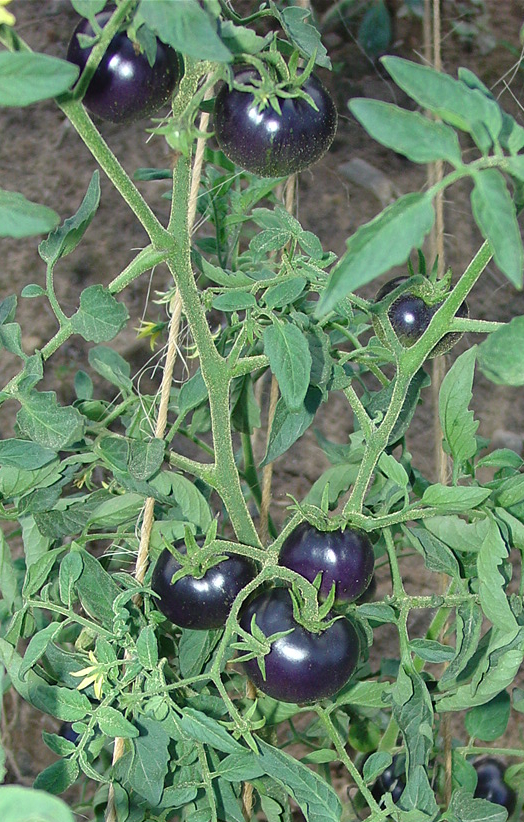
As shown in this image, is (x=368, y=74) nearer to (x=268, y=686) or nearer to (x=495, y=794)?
(x=495, y=794)

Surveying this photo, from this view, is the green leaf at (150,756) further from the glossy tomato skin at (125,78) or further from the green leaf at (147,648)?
the glossy tomato skin at (125,78)

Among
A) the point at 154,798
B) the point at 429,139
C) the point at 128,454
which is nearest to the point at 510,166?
the point at 429,139

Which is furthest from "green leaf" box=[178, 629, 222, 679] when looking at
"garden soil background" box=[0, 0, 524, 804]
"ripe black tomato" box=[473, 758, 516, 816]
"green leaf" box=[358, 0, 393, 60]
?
"green leaf" box=[358, 0, 393, 60]

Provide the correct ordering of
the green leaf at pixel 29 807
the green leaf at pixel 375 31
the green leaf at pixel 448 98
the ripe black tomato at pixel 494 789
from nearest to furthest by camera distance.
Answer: the green leaf at pixel 29 807, the green leaf at pixel 448 98, the ripe black tomato at pixel 494 789, the green leaf at pixel 375 31

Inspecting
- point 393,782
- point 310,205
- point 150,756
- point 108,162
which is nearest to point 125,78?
point 108,162

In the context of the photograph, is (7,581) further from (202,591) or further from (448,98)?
(448,98)

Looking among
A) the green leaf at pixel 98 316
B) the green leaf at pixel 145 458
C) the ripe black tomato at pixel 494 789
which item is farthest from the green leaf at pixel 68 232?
the ripe black tomato at pixel 494 789
